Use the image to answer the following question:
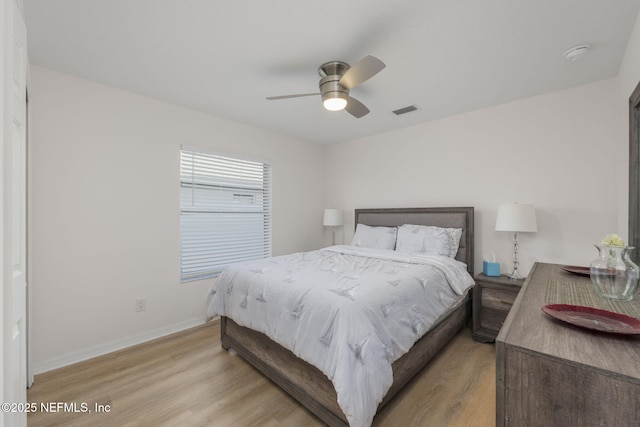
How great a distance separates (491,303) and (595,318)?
5.85 feet

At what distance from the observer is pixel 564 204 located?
105 inches

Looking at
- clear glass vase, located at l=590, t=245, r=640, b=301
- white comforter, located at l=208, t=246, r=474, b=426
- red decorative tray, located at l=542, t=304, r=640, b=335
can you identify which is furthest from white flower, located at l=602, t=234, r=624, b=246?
white comforter, located at l=208, t=246, r=474, b=426

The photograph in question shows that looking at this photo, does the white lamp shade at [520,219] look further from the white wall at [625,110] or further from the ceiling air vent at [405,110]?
the ceiling air vent at [405,110]

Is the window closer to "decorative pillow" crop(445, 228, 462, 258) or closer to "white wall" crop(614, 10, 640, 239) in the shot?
"decorative pillow" crop(445, 228, 462, 258)

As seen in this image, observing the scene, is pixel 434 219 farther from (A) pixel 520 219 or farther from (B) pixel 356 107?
(B) pixel 356 107

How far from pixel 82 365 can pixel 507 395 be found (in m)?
3.13

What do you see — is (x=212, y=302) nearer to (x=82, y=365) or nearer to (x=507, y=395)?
(x=82, y=365)

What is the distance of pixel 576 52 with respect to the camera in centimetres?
201

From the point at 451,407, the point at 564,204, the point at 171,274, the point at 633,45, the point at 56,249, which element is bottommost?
the point at 451,407

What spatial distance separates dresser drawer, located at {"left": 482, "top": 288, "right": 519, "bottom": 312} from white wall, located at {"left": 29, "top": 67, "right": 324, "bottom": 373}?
10.2ft

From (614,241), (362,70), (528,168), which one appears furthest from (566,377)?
(528,168)

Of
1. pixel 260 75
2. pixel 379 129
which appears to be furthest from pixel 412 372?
pixel 379 129

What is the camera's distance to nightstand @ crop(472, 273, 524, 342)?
8.60 ft

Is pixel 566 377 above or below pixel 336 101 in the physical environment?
below
